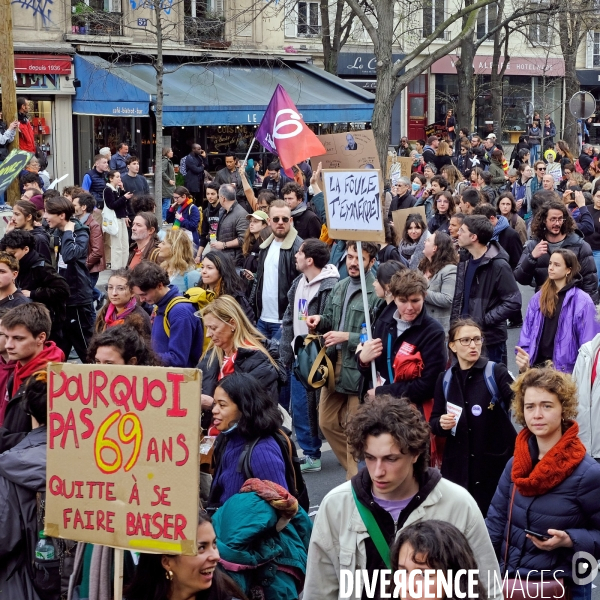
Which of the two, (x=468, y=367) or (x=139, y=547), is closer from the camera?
(x=139, y=547)

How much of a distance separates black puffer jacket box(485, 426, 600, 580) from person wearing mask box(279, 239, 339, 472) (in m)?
3.24

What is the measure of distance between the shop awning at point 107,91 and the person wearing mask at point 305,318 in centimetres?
1572

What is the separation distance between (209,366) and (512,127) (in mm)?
42702

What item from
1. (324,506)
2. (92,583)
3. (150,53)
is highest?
(150,53)

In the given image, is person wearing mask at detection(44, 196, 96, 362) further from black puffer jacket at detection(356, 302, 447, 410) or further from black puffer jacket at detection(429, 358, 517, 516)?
black puffer jacket at detection(429, 358, 517, 516)

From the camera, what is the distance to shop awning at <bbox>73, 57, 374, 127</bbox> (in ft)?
76.1

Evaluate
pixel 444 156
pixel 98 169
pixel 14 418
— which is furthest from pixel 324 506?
pixel 444 156

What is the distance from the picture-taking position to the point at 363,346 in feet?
21.6

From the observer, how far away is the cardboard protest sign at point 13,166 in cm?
1127

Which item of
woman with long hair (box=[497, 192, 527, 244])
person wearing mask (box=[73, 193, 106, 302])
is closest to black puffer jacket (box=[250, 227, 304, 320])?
person wearing mask (box=[73, 193, 106, 302])

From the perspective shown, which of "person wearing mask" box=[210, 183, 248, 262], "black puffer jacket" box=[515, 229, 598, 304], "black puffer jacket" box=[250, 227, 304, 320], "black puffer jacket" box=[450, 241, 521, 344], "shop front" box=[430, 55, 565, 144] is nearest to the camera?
"black puffer jacket" box=[450, 241, 521, 344]

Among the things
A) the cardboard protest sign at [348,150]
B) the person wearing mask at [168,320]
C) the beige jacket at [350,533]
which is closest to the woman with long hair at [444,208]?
the cardboard protest sign at [348,150]

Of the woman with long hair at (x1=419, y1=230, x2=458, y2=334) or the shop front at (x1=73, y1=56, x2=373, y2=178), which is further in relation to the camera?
the shop front at (x1=73, y1=56, x2=373, y2=178)

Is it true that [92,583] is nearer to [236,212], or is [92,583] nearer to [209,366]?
[209,366]
